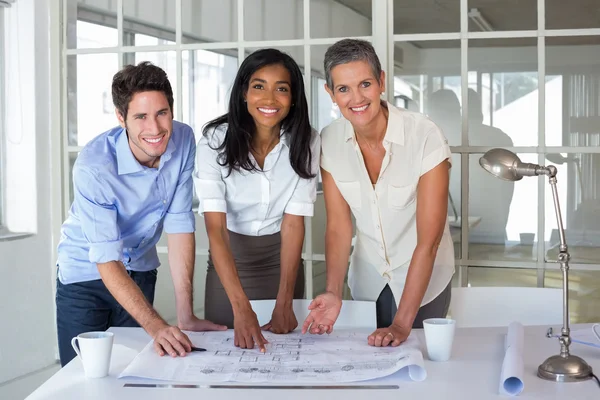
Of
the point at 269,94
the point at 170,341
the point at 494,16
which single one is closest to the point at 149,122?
the point at 269,94

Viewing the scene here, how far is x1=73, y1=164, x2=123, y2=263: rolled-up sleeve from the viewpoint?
2.14m

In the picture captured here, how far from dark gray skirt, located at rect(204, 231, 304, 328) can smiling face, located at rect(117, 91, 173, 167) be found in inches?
20.9

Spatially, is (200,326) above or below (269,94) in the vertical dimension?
below

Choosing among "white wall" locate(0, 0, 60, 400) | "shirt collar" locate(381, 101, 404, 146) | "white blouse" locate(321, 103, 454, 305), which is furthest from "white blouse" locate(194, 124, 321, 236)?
"white wall" locate(0, 0, 60, 400)

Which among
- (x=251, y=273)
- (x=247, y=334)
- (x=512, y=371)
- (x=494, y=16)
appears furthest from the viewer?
(x=494, y=16)

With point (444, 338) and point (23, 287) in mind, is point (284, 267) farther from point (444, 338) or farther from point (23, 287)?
point (23, 287)

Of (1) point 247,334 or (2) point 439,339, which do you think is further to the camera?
(1) point 247,334

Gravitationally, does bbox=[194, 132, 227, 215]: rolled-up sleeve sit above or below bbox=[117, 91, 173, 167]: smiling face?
below

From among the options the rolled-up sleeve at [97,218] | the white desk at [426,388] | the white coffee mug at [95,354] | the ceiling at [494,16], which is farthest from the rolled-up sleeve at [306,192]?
the ceiling at [494,16]

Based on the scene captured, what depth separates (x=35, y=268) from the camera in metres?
3.67

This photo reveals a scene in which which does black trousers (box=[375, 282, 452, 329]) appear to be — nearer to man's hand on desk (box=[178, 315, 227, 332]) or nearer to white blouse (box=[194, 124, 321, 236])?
white blouse (box=[194, 124, 321, 236])

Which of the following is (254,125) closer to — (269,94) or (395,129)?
(269,94)

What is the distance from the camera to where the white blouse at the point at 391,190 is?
2312mm

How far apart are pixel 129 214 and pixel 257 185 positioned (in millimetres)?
436
